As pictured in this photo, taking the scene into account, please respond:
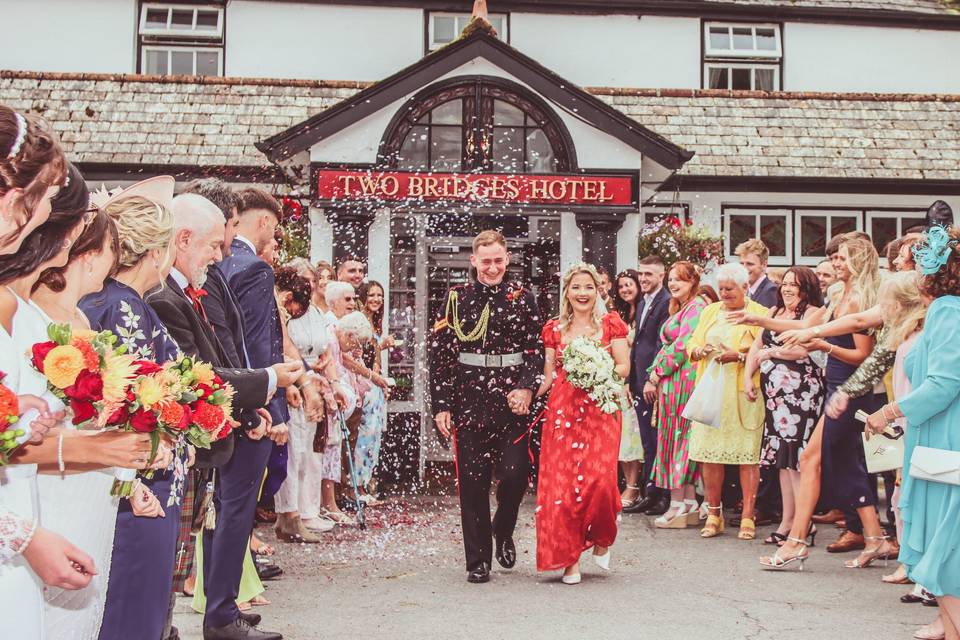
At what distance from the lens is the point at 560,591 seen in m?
6.98

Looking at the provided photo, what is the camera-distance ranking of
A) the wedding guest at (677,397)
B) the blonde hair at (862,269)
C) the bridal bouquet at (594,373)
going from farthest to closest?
the wedding guest at (677,397)
the blonde hair at (862,269)
the bridal bouquet at (594,373)

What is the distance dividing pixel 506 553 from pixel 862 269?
10.7ft

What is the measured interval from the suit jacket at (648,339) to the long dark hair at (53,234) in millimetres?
8037

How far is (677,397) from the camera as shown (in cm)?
981

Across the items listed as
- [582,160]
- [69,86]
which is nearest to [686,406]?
[582,160]

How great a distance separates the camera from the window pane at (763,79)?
62.8ft

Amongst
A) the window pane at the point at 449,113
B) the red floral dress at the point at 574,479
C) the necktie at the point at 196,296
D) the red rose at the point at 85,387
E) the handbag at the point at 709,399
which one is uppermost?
the window pane at the point at 449,113

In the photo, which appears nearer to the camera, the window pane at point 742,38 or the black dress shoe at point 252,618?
the black dress shoe at point 252,618

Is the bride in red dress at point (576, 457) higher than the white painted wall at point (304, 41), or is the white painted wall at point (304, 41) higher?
the white painted wall at point (304, 41)

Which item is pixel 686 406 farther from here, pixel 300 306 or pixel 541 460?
pixel 300 306

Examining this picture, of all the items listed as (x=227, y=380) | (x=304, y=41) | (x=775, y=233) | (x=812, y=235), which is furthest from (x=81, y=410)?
(x=304, y=41)

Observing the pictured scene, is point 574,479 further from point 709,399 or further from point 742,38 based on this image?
point 742,38

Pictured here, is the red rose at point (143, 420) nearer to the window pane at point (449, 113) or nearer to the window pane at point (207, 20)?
the window pane at point (449, 113)

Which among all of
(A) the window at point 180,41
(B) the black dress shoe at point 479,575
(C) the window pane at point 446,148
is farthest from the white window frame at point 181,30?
(B) the black dress shoe at point 479,575
